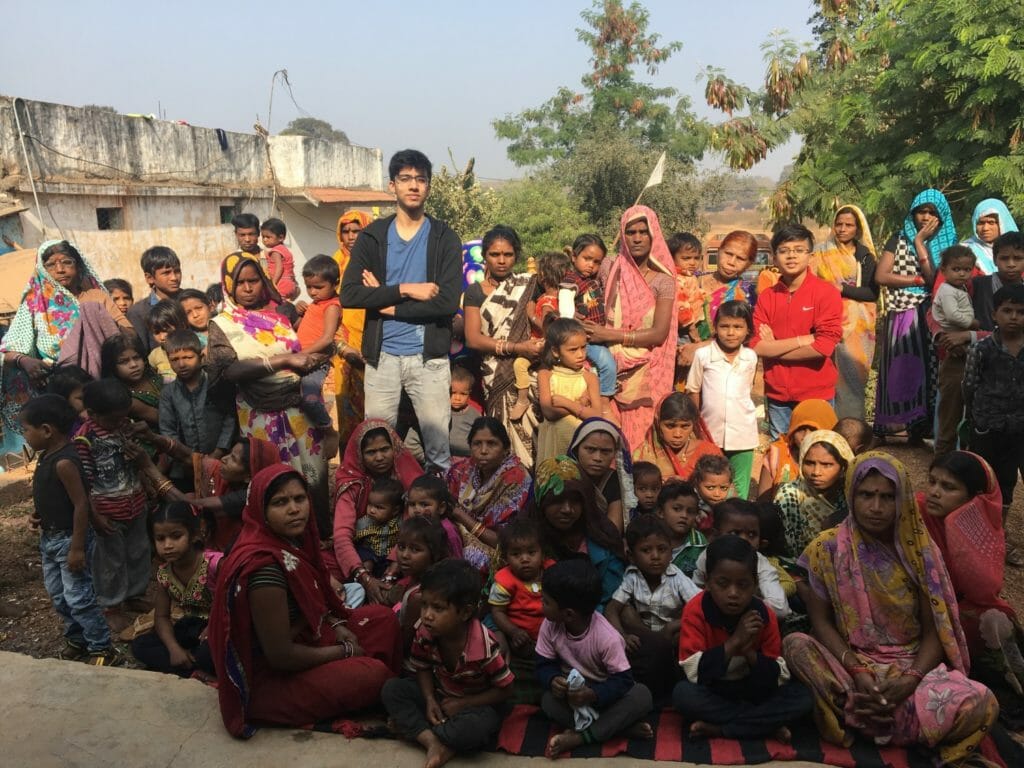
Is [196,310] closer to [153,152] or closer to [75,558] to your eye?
[75,558]

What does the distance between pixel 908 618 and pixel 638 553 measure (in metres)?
1.05

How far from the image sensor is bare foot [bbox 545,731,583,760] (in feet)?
9.45

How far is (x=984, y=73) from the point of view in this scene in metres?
7.89

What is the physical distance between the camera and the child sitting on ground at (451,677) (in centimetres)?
290

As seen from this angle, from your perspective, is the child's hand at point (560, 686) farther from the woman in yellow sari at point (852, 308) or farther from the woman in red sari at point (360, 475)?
the woman in yellow sari at point (852, 308)

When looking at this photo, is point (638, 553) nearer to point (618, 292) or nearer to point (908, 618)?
point (908, 618)

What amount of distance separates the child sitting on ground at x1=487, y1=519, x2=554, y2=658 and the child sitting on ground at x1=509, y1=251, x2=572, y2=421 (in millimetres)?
1636

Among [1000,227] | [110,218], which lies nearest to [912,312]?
[1000,227]

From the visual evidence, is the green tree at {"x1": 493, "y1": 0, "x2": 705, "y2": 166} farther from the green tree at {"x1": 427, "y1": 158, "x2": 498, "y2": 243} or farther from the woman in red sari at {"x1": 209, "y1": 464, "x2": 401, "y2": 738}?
the woman in red sari at {"x1": 209, "y1": 464, "x2": 401, "y2": 738}

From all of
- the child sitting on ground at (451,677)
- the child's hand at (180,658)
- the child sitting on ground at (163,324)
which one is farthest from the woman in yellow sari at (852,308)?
the child's hand at (180,658)

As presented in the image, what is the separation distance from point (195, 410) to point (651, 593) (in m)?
2.83

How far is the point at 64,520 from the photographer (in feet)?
12.6

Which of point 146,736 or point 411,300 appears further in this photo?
point 411,300

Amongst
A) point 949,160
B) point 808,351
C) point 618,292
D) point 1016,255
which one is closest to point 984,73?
point 949,160
